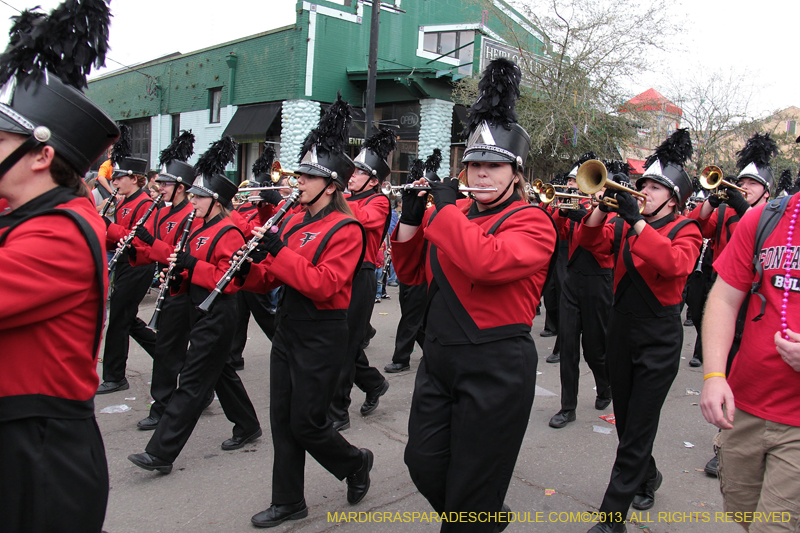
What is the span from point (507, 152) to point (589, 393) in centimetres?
429

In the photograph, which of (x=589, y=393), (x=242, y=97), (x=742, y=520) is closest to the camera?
(x=742, y=520)

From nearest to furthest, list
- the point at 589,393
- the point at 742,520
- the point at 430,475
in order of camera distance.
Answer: the point at 742,520
the point at 430,475
the point at 589,393

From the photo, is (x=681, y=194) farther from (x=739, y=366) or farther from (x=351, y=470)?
(x=351, y=470)

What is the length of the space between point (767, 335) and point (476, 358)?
1.17m

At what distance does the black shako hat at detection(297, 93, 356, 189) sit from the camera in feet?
13.1

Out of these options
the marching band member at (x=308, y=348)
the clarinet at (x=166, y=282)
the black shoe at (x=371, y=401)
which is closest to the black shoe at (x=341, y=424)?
the black shoe at (x=371, y=401)

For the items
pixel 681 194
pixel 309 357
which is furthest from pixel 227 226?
pixel 681 194

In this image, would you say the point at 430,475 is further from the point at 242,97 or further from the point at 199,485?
the point at 242,97

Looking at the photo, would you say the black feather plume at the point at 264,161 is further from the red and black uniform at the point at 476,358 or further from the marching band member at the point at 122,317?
the red and black uniform at the point at 476,358

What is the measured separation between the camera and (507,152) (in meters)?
3.01

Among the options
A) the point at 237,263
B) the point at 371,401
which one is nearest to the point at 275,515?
the point at 237,263

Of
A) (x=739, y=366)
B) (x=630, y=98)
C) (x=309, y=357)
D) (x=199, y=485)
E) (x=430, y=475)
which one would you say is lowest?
(x=199, y=485)

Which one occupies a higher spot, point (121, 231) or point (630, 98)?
point (630, 98)

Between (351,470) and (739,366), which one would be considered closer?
(739,366)
